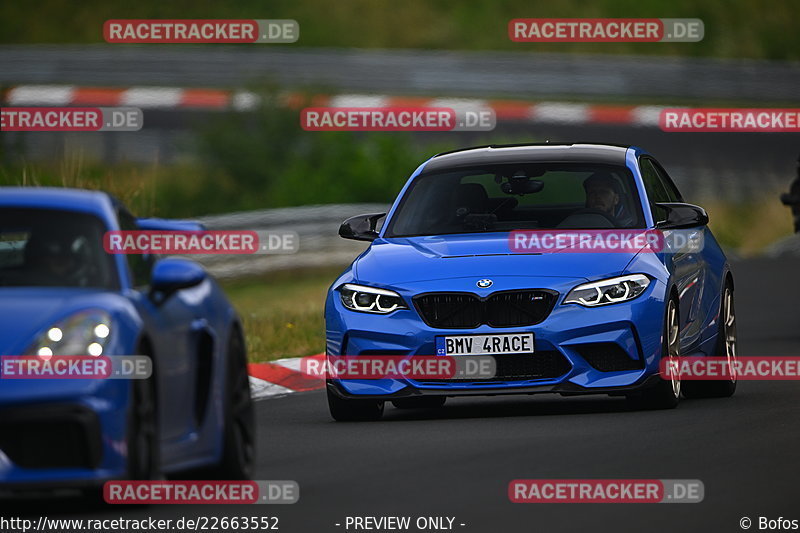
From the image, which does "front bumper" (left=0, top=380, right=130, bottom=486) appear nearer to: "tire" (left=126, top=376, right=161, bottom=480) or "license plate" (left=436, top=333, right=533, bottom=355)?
"tire" (left=126, top=376, right=161, bottom=480)

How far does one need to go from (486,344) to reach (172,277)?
370cm

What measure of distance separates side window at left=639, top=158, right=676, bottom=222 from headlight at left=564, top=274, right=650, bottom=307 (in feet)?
3.65

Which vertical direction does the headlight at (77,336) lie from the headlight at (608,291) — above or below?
above

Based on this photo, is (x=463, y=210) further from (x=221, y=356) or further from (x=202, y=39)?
(x=202, y=39)

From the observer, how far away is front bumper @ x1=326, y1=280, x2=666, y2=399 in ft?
40.4

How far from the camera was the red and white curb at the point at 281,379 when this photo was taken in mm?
15195

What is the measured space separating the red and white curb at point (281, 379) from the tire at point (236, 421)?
5005 millimetres

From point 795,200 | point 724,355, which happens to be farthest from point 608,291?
point 795,200

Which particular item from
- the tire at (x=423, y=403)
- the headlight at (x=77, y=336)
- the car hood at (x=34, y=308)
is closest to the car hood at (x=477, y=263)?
the tire at (x=423, y=403)

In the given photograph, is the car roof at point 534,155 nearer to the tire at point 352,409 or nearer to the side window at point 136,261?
the tire at point 352,409

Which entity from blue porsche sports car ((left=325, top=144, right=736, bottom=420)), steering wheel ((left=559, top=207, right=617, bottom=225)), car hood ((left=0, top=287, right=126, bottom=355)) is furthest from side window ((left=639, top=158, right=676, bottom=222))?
car hood ((left=0, top=287, right=126, bottom=355))

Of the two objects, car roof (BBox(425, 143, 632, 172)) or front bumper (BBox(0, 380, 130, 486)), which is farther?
car roof (BBox(425, 143, 632, 172))

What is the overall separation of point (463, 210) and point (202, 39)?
95.0 ft

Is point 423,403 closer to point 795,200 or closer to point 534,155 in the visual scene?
point 534,155
